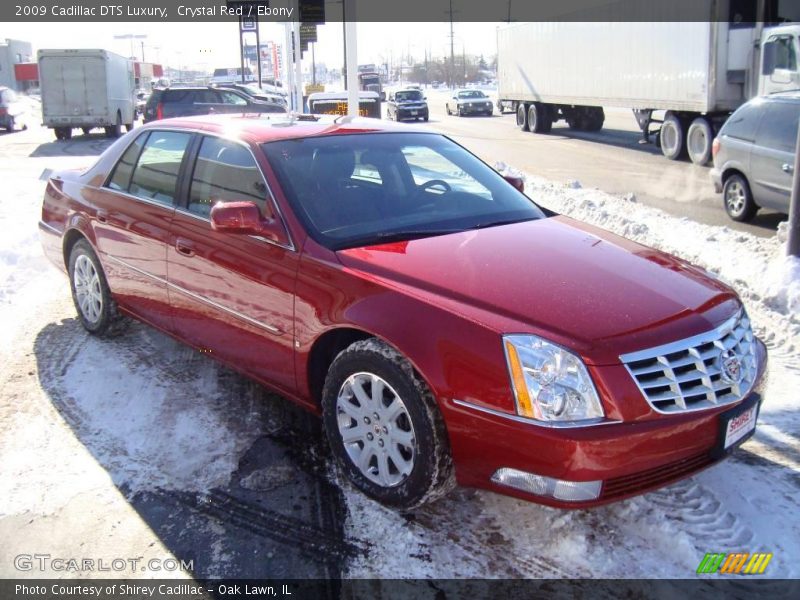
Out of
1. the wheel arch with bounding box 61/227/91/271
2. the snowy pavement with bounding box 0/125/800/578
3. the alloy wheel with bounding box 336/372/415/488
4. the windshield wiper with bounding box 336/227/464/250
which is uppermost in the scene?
the windshield wiper with bounding box 336/227/464/250

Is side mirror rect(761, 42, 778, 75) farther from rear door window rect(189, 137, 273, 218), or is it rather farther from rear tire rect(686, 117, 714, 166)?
rear door window rect(189, 137, 273, 218)

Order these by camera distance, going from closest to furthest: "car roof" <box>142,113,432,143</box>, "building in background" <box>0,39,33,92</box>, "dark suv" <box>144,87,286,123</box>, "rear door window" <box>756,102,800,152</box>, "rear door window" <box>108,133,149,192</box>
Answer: "car roof" <box>142,113,432,143</box> < "rear door window" <box>108,133,149,192</box> < "rear door window" <box>756,102,800,152</box> < "dark suv" <box>144,87,286,123</box> < "building in background" <box>0,39,33,92</box>

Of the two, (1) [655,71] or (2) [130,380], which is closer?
(2) [130,380]

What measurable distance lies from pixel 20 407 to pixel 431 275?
2730 millimetres

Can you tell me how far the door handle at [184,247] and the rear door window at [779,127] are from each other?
7841 millimetres

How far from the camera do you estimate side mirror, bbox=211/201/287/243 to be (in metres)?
3.76

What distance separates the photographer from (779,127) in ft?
31.5

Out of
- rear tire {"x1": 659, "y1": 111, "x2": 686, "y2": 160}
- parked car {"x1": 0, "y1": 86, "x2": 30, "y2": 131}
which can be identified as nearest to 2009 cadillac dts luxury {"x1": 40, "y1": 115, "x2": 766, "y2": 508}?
rear tire {"x1": 659, "y1": 111, "x2": 686, "y2": 160}

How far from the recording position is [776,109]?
9.83m

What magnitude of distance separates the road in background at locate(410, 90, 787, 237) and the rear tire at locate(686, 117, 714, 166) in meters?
0.29

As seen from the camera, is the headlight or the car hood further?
the car hood

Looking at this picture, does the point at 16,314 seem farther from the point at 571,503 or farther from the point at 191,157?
the point at 571,503

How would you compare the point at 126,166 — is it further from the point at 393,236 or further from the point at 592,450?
the point at 592,450

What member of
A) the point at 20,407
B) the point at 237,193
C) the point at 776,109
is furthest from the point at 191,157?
the point at 776,109
